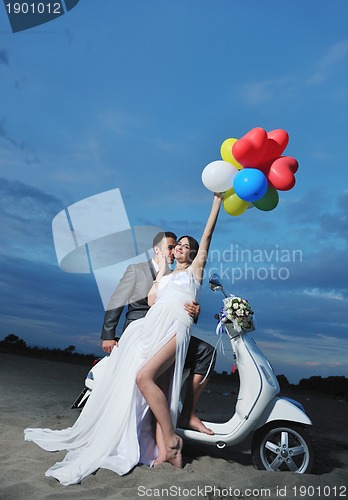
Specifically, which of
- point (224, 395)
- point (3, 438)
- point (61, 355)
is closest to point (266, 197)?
point (3, 438)

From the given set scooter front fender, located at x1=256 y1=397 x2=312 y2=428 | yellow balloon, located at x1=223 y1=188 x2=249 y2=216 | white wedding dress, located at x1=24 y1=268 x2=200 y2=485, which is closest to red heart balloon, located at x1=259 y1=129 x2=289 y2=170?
yellow balloon, located at x1=223 y1=188 x2=249 y2=216

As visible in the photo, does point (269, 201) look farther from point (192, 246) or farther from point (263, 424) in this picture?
point (263, 424)

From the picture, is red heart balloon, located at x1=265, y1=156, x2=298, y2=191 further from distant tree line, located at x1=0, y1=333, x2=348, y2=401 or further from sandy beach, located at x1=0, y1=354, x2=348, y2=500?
distant tree line, located at x1=0, y1=333, x2=348, y2=401

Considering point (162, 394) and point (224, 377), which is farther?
point (224, 377)

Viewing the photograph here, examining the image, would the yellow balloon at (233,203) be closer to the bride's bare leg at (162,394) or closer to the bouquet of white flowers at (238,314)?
the bouquet of white flowers at (238,314)

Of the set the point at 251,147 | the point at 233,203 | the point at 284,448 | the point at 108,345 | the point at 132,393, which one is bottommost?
the point at 284,448

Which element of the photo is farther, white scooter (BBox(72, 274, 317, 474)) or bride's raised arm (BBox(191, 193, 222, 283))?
bride's raised arm (BBox(191, 193, 222, 283))

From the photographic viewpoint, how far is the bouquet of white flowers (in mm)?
3463

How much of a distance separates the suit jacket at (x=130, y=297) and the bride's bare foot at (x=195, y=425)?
87 centimetres

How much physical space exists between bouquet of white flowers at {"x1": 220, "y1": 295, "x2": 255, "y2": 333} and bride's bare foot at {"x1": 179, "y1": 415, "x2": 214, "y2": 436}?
0.75 meters

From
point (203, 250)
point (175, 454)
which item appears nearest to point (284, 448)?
point (175, 454)

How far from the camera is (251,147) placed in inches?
144

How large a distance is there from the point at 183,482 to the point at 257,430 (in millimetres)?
746

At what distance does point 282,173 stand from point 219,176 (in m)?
0.47
